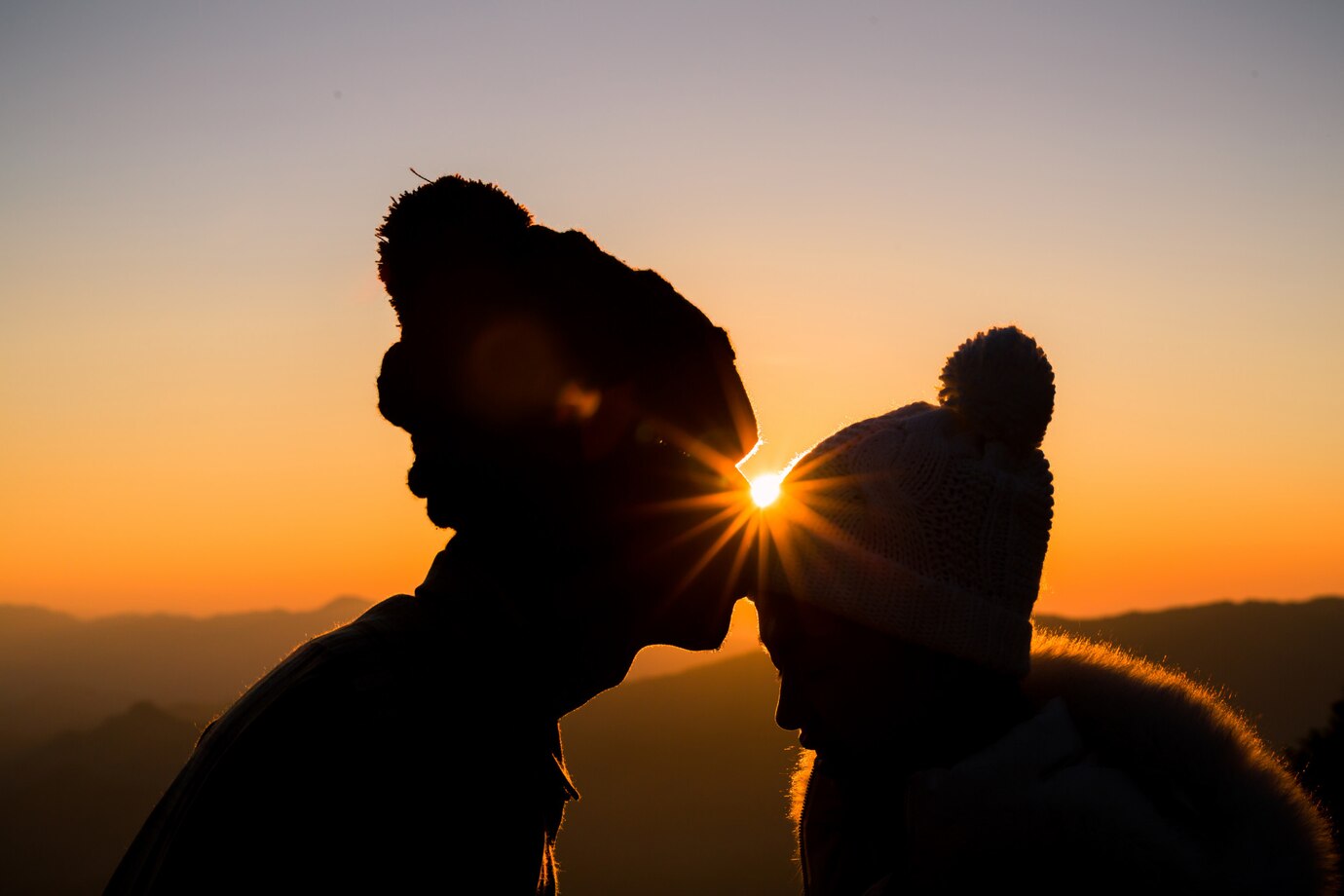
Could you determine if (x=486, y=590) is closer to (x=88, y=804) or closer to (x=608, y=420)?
(x=608, y=420)

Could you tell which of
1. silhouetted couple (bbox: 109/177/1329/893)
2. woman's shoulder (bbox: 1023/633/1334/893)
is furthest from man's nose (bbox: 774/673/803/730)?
woman's shoulder (bbox: 1023/633/1334/893)

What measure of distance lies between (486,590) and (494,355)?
0.68 metres

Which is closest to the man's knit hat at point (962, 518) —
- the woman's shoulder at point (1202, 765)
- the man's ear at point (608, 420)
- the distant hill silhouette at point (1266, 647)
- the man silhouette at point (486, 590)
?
the woman's shoulder at point (1202, 765)

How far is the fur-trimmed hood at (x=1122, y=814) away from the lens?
2748 mm

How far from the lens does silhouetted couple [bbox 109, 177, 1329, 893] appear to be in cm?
258

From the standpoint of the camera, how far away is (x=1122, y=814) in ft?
9.14

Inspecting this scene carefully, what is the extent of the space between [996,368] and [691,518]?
107cm

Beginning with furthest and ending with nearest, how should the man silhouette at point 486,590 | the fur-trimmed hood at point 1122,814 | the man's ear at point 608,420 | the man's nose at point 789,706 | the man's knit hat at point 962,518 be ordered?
the man's nose at point 789,706 → the man's knit hat at point 962,518 → the man's ear at point 608,420 → the fur-trimmed hood at point 1122,814 → the man silhouette at point 486,590

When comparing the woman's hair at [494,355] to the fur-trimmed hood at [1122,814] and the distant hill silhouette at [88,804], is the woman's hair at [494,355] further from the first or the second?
the distant hill silhouette at [88,804]

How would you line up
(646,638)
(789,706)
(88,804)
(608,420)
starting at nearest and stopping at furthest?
(608,420) < (646,638) < (789,706) < (88,804)

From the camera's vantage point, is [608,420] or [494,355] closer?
[494,355]

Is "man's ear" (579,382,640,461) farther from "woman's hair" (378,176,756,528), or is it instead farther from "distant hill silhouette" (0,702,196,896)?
"distant hill silhouette" (0,702,196,896)

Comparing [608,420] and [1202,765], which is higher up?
[608,420]

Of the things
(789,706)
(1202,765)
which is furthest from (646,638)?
(1202,765)
